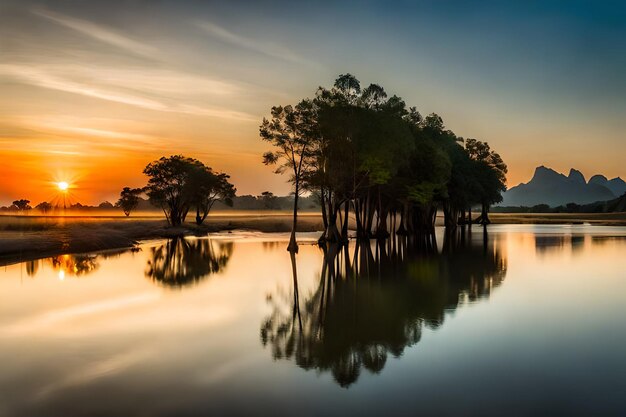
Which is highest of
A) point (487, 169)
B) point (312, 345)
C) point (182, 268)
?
point (487, 169)

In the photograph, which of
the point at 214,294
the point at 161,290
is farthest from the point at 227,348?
the point at 161,290

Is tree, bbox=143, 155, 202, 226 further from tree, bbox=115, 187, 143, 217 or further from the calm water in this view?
the calm water

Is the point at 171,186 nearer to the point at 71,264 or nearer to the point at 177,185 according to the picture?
the point at 177,185

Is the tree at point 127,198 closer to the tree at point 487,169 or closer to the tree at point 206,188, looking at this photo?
the tree at point 206,188

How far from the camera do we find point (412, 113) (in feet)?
265

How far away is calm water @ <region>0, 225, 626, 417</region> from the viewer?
32.3 ft

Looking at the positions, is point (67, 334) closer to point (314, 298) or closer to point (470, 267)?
point (314, 298)

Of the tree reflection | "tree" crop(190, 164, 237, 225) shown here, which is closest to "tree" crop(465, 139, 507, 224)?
"tree" crop(190, 164, 237, 225)

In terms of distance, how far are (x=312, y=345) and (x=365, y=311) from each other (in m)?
5.73

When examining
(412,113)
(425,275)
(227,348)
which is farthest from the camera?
(412,113)

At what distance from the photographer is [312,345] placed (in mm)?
14211

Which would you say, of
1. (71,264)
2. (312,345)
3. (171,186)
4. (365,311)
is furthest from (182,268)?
(171,186)

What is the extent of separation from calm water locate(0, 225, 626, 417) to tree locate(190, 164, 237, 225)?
77.2 metres

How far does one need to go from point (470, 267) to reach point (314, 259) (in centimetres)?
1284
